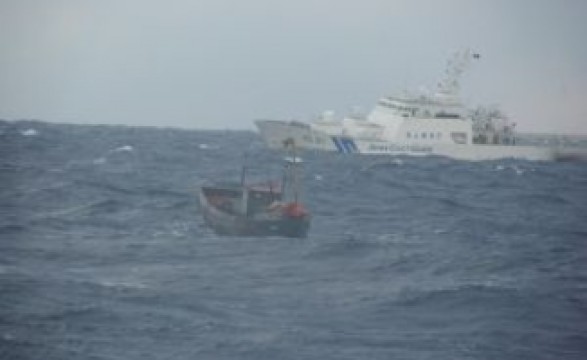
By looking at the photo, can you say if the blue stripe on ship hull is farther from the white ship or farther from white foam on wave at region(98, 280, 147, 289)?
white foam on wave at region(98, 280, 147, 289)

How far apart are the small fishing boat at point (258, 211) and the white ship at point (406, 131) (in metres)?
35.6

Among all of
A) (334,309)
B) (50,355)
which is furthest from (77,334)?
(334,309)

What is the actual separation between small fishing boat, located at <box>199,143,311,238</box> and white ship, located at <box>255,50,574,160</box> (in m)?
35.6

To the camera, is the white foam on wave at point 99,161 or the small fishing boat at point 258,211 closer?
the small fishing boat at point 258,211

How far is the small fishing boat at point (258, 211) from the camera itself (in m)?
25.8

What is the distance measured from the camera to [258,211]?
26969 mm

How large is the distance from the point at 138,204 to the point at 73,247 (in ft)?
30.0

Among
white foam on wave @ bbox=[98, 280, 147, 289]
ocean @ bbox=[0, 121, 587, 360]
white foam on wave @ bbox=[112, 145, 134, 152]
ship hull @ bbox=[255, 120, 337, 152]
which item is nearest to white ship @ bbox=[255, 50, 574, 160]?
ship hull @ bbox=[255, 120, 337, 152]

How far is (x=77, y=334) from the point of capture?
15.1m

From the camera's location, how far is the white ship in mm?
64562

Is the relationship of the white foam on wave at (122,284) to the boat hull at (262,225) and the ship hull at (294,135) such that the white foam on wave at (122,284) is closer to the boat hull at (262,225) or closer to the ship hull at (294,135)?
the boat hull at (262,225)

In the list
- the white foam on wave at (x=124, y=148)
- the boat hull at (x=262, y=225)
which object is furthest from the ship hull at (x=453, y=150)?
the boat hull at (x=262, y=225)

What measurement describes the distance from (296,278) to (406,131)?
46758mm

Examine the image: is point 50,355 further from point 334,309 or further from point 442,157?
point 442,157
